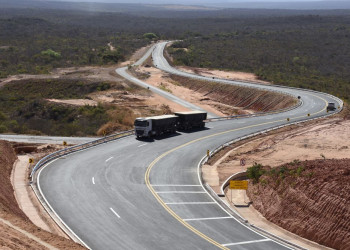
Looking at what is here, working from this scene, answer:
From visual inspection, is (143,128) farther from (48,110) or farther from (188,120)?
(48,110)

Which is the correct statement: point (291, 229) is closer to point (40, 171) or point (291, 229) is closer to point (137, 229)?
point (137, 229)

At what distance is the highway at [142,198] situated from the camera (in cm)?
2420

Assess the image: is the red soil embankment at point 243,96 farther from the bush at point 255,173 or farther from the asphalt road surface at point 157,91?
the bush at point 255,173

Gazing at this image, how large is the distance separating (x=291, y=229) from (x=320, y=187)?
2.87 metres

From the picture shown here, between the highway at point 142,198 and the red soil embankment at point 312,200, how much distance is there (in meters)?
2.19

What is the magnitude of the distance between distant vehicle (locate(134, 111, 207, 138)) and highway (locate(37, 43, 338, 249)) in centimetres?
106

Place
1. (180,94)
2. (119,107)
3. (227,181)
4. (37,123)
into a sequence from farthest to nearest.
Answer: (180,94) < (119,107) < (37,123) < (227,181)

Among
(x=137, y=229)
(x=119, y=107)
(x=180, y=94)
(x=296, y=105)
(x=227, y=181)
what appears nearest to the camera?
(x=137, y=229)

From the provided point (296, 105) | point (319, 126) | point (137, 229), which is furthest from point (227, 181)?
point (296, 105)

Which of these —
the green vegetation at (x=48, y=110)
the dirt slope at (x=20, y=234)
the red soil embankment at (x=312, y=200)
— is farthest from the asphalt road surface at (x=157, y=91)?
the dirt slope at (x=20, y=234)

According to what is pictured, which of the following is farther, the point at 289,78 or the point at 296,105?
the point at 289,78

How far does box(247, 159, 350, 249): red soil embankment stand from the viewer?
23797 millimetres

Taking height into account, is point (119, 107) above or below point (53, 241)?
below

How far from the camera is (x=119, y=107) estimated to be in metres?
68.6
